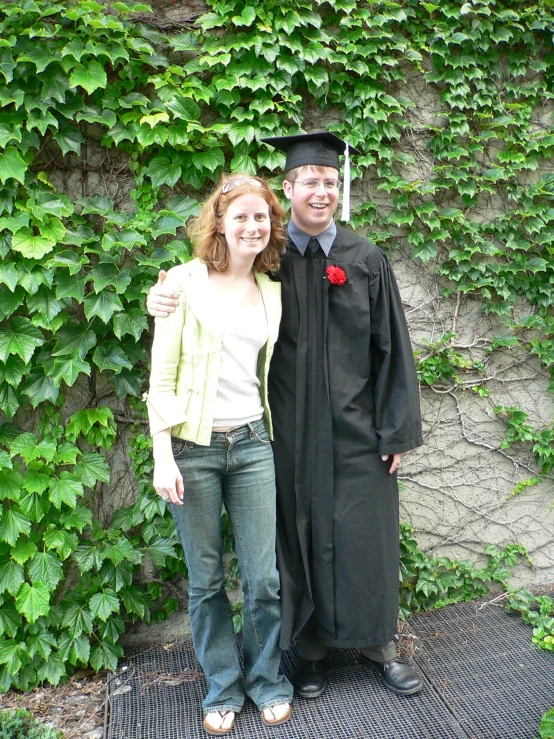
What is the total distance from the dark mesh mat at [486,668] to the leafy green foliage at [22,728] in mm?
1512

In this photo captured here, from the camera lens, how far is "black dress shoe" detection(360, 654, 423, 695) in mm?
2639

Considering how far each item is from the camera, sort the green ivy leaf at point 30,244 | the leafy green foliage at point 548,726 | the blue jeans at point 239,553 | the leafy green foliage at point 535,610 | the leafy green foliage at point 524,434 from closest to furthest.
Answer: the leafy green foliage at point 548,726
the blue jeans at point 239,553
the green ivy leaf at point 30,244
the leafy green foliage at point 535,610
the leafy green foliage at point 524,434

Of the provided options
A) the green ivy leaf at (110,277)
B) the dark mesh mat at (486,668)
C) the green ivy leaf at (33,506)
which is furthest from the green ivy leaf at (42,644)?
the dark mesh mat at (486,668)

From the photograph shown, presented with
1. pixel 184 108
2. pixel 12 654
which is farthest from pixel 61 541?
pixel 184 108

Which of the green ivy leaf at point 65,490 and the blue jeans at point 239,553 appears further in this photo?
the green ivy leaf at point 65,490

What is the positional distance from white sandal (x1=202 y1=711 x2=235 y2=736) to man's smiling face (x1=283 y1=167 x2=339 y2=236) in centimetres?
185

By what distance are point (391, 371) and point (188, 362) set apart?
81 cm

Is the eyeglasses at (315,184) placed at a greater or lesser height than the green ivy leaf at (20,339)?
greater

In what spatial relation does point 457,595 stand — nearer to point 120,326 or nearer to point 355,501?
point 355,501

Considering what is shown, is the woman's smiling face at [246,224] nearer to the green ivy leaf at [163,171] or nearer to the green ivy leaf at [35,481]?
the green ivy leaf at [163,171]

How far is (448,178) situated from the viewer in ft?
10.7

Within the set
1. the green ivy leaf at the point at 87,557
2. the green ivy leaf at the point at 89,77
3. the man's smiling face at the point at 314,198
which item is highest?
the green ivy leaf at the point at 89,77

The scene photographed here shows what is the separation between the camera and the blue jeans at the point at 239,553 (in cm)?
232

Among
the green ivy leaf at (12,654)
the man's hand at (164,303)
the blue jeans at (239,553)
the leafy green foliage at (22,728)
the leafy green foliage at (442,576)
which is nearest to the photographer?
the man's hand at (164,303)
